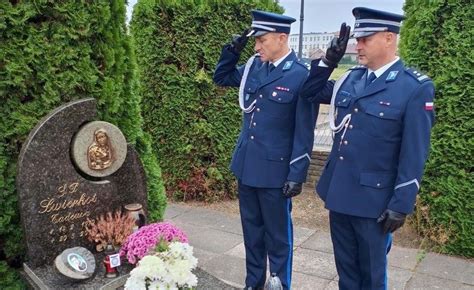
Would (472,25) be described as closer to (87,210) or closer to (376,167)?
(376,167)

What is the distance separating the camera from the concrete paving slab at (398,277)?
388 centimetres

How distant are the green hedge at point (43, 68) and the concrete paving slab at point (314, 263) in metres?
2.13

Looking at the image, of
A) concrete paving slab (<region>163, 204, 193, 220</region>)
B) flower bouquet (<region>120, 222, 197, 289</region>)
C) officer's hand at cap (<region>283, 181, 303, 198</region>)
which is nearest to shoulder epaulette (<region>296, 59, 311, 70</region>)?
officer's hand at cap (<region>283, 181, 303, 198</region>)

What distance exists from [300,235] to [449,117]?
1.92 m

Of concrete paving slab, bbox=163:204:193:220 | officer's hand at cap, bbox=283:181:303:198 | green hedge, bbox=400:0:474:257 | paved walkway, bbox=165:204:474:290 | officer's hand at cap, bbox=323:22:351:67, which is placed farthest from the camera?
concrete paving slab, bbox=163:204:193:220

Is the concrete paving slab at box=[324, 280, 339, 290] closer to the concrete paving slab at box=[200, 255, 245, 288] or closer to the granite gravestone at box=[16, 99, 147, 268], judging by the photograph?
the concrete paving slab at box=[200, 255, 245, 288]

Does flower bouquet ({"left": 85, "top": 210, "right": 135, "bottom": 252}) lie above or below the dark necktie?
below

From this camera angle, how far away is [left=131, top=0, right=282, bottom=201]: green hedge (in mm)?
5797

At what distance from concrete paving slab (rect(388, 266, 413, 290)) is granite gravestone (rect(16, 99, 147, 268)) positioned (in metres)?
2.31

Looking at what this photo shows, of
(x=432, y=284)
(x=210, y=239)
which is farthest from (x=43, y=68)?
(x=432, y=284)

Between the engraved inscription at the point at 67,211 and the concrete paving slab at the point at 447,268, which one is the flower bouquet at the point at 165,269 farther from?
the concrete paving slab at the point at 447,268

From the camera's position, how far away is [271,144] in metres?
3.29

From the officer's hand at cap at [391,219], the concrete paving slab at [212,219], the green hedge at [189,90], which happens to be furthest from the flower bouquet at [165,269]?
the green hedge at [189,90]

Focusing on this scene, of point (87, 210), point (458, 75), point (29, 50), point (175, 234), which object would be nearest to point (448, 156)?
point (458, 75)
